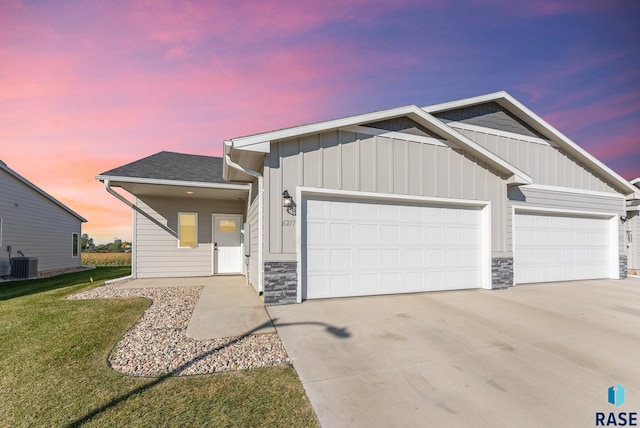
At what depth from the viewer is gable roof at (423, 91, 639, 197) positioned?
8.01 meters

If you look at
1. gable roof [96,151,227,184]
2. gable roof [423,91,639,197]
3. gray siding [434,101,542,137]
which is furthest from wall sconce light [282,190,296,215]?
gray siding [434,101,542,137]

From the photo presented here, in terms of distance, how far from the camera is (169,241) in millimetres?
9375

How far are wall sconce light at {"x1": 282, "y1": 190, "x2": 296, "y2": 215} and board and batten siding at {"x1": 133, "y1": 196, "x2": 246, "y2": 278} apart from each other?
16.9 ft

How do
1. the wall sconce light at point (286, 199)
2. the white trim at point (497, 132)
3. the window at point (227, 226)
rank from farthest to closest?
the window at point (227, 226) → the white trim at point (497, 132) → the wall sconce light at point (286, 199)

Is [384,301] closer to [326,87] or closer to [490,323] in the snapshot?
[490,323]

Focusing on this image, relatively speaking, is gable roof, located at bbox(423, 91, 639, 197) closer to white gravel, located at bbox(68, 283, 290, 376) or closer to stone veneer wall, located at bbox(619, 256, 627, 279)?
stone veneer wall, located at bbox(619, 256, 627, 279)

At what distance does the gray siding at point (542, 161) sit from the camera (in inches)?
332

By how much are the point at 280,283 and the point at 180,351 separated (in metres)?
2.36

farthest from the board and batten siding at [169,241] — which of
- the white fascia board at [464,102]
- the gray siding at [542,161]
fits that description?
the gray siding at [542,161]

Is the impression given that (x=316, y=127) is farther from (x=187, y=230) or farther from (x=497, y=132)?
(x=187, y=230)

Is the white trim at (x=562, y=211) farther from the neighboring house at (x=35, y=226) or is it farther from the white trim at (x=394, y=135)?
the neighboring house at (x=35, y=226)

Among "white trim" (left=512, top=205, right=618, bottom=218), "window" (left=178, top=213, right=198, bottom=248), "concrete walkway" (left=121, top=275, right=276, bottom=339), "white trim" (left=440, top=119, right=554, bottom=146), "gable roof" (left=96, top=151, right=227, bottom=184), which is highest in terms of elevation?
"white trim" (left=440, top=119, right=554, bottom=146)

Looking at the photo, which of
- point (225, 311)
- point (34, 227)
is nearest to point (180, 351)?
point (225, 311)

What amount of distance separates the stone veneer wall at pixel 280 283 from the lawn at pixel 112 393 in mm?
2419
